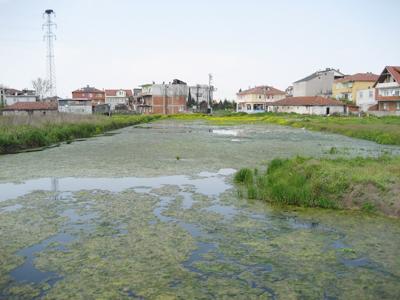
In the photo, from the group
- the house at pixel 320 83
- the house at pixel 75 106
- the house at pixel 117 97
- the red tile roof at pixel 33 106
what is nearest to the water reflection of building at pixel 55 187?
the red tile roof at pixel 33 106

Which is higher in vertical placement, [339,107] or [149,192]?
[339,107]

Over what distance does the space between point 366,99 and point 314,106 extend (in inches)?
322

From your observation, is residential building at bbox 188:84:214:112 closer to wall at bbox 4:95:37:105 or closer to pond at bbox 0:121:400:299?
wall at bbox 4:95:37:105

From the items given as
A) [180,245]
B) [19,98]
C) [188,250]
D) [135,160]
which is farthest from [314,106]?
[188,250]

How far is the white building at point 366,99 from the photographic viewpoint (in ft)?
191

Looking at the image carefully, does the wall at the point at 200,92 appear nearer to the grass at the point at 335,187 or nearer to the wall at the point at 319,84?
the wall at the point at 319,84

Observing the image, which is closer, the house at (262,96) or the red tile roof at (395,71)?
the red tile roof at (395,71)

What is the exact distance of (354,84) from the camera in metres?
68.5

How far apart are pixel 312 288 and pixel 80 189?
24.7ft

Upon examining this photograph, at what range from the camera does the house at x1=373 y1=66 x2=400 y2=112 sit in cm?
5212

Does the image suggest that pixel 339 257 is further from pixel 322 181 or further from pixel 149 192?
pixel 149 192

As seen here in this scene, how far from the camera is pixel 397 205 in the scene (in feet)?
27.6

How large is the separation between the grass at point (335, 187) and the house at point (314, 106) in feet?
174

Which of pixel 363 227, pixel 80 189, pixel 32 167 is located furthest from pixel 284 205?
pixel 32 167
